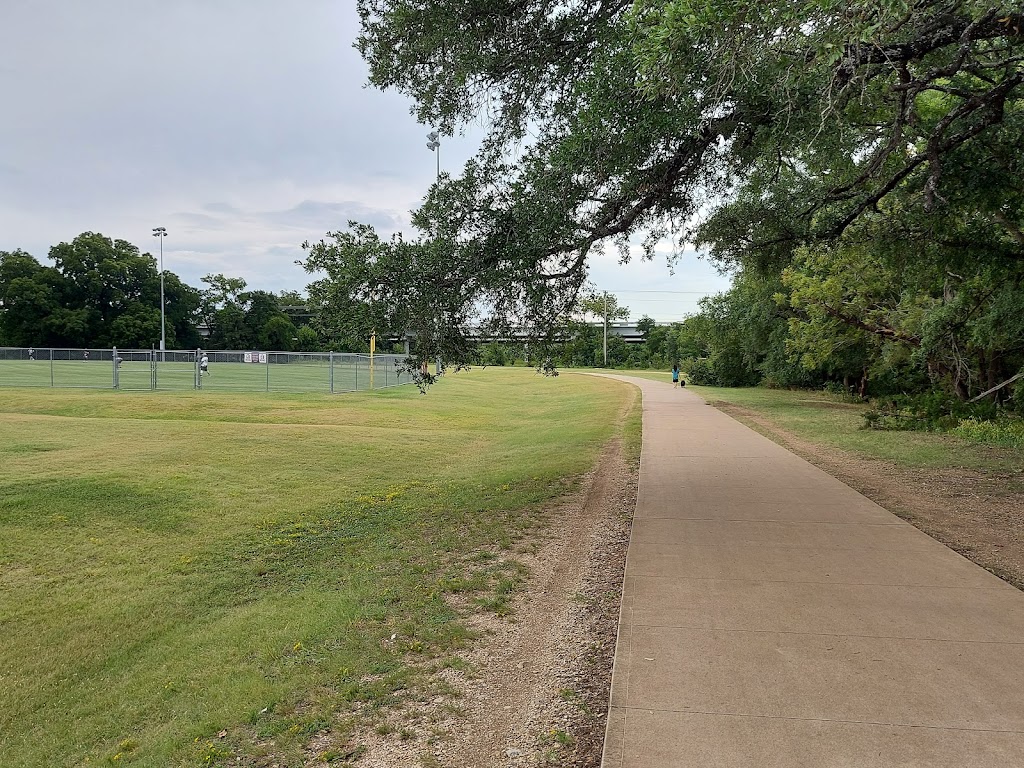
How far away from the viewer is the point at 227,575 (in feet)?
22.7

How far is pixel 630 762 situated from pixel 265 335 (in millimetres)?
85293

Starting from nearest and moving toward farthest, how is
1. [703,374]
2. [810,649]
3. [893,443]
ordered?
[810,649]
[893,443]
[703,374]

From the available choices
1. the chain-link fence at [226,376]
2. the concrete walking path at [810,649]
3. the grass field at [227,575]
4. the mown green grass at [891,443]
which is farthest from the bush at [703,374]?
the concrete walking path at [810,649]

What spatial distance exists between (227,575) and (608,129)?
618cm

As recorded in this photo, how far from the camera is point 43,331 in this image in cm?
6925

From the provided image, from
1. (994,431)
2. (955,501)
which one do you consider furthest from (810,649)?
(994,431)

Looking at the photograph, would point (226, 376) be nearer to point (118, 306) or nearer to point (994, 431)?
point (994, 431)

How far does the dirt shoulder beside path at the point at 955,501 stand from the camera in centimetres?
667

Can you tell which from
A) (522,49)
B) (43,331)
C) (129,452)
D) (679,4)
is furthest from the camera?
(43,331)

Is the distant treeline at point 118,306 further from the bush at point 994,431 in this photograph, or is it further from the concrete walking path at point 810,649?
the concrete walking path at point 810,649

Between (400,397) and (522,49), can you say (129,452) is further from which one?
(400,397)

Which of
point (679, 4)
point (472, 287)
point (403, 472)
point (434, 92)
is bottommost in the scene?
point (403, 472)

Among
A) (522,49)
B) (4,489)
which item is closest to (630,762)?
(522,49)

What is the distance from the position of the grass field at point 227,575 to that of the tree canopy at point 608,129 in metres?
2.93
